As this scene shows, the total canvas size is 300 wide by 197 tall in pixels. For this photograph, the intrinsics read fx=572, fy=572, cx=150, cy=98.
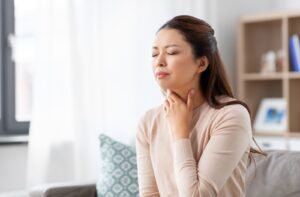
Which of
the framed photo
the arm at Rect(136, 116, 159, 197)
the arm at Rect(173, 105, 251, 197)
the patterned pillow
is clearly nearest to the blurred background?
the patterned pillow

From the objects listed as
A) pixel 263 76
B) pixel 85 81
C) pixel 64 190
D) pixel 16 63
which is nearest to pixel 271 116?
pixel 263 76

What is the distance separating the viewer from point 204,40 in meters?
1.61

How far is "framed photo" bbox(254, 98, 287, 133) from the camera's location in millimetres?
4000

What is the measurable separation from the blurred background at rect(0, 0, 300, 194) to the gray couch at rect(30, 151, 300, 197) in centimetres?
58

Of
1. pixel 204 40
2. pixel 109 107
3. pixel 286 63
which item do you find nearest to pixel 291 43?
pixel 286 63

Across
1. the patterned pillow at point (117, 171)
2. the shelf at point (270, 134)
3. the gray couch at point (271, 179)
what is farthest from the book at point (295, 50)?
the patterned pillow at point (117, 171)

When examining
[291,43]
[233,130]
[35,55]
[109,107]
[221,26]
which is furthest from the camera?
[221,26]

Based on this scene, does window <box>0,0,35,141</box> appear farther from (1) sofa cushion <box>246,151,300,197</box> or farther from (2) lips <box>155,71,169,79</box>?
(2) lips <box>155,71,169,79</box>

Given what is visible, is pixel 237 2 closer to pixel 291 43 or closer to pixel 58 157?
pixel 291 43

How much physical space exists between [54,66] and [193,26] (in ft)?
5.58

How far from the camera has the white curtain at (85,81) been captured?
314 cm

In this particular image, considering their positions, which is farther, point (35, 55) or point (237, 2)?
point (237, 2)

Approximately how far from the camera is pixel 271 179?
2438 millimetres

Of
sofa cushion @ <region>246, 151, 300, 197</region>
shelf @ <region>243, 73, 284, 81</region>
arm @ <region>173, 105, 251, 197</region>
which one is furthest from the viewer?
shelf @ <region>243, 73, 284, 81</region>
